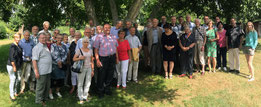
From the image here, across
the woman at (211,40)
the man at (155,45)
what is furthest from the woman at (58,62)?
the woman at (211,40)

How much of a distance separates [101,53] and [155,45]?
2764mm

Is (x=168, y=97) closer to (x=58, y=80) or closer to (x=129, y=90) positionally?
(x=129, y=90)

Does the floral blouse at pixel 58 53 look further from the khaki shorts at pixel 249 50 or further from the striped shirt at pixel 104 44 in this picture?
the khaki shorts at pixel 249 50

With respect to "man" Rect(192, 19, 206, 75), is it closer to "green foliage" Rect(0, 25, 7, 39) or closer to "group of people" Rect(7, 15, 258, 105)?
"group of people" Rect(7, 15, 258, 105)

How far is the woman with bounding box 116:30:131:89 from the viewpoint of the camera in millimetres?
6074

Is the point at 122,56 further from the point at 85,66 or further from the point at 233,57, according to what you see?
the point at 233,57

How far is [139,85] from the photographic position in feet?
22.5

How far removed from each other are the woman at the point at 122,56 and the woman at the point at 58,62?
1.69 metres

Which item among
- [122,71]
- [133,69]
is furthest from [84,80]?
[133,69]

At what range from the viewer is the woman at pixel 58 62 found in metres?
5.34

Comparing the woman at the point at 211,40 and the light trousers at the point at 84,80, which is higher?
the woman at the point at 211,40

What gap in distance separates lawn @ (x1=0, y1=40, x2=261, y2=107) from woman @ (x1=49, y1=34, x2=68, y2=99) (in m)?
0.51

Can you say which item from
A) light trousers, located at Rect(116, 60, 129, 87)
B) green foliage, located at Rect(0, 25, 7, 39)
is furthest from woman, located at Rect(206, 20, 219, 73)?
green foliage, located at Rect(0, 25, 7, 39)

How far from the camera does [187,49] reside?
→ 23.7 ft
